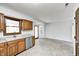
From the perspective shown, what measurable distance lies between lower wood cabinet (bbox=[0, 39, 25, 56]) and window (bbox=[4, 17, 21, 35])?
1.43ft

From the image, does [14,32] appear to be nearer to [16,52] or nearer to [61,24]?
[16,52]

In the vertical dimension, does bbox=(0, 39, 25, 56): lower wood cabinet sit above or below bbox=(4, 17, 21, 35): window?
below

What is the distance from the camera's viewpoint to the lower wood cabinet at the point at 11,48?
9.26 feet

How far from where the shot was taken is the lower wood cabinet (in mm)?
2823

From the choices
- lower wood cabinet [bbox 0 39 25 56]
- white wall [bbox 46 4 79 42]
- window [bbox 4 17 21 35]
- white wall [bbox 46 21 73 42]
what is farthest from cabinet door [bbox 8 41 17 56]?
white wall [bbox 46 21 73 42]

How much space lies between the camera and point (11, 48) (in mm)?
3252

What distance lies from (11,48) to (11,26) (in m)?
0.95

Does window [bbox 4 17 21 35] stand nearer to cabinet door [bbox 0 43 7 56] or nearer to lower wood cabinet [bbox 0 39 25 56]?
lower wood cabinet [bbox 0 39 25 56]

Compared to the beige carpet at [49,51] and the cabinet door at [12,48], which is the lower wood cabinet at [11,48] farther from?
the beige carpet at [49,51]

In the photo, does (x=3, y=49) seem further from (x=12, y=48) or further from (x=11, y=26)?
(x=11, y=26)

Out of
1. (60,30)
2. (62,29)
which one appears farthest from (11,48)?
(60,30)

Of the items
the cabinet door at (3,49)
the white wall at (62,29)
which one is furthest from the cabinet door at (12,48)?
the white wall at (62,29)

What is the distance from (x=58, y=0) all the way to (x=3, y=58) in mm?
921

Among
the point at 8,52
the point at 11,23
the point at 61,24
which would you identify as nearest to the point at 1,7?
the point at 11,23
